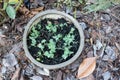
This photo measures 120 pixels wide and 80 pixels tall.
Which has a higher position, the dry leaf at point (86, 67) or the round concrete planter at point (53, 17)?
the round concrete planter at point (53, 17)

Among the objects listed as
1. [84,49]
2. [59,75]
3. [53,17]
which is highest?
[53,17]

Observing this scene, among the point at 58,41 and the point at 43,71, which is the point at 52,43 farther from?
the point at 43,71

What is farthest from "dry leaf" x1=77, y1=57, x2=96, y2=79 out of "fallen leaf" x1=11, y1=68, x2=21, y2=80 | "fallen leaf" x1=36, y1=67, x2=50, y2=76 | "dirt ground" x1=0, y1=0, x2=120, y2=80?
"fallen leaf" x1=11, y1=68, x2=21, y2=80

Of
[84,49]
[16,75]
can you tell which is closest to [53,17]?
[84,49]

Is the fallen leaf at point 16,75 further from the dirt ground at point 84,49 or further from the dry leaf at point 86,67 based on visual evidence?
the dry leaf at point 86,67

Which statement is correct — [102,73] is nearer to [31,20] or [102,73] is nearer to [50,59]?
[50,59]

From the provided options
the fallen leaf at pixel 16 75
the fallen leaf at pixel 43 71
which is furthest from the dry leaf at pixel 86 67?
the fallen leaf at pixel 16 75
